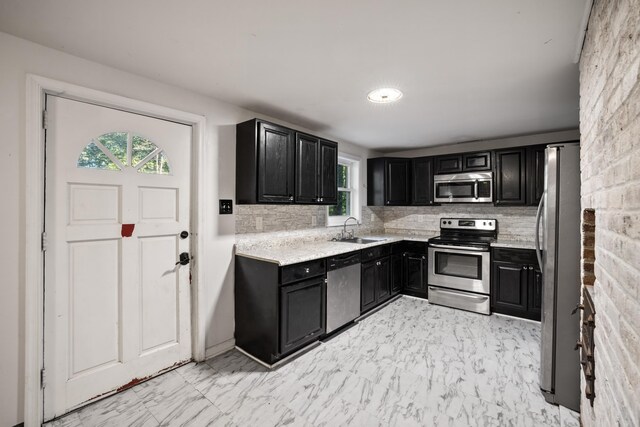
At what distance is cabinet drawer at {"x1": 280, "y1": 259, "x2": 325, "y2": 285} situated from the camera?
2438mm

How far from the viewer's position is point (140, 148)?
7.31 ft

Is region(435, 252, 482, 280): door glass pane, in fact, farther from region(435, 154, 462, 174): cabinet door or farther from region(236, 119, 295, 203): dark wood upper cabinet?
region(236, 119, 295, 203): dark wood upper cabinet

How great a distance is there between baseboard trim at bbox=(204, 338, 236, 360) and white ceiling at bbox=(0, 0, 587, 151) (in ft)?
7.47

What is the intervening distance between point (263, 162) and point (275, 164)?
144 millimetres

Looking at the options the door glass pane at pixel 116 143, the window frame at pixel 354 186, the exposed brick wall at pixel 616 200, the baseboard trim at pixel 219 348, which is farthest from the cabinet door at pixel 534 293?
the door glass pane at pixel 116 143

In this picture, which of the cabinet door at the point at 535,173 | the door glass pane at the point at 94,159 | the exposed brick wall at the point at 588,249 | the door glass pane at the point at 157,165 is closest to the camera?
the exposed brick wall at the point at 588,249

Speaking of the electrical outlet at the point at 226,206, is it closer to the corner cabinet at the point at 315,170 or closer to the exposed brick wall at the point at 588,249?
the corner cabinet at the point at 315,170

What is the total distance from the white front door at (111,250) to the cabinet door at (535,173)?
401cm

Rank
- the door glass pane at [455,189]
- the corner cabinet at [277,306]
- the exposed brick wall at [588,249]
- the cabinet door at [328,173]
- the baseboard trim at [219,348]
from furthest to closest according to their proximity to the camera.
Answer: the door glass pane at [455,189] < the cabinet door at [328,173] < the baseboard trim at [219,348] < the corner cabinet at [277,306] < the exposed brick wall at [588,249]

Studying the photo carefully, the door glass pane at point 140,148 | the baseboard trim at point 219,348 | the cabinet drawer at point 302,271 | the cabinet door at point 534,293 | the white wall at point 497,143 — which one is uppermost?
the white wall at point 497,143

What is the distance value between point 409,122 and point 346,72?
149 centimetres

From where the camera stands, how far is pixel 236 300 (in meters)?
2.79

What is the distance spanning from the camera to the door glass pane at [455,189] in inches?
162

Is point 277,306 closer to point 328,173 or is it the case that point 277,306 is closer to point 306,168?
point 306,168
